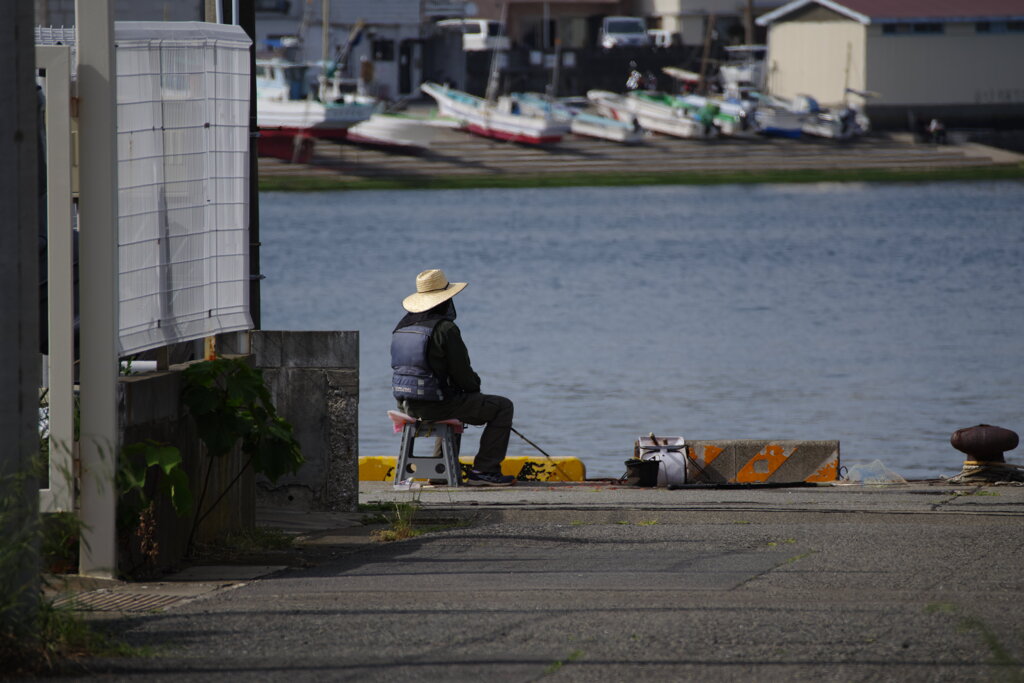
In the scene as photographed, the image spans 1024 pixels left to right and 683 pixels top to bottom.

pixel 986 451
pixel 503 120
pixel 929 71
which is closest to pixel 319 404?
pixel 986 451

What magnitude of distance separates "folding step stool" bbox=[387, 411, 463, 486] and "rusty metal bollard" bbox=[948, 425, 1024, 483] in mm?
3295

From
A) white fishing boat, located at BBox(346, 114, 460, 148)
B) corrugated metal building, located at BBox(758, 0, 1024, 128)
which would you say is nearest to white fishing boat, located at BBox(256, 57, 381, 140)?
white fishing boat, located at BBox(346, 114, 460, 148)

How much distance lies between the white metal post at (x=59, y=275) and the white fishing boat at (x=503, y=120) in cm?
6965

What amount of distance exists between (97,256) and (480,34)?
88.6 metres

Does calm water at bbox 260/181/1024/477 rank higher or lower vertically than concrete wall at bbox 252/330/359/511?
lower

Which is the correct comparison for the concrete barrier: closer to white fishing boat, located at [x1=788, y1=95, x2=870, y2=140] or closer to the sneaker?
the sneaker

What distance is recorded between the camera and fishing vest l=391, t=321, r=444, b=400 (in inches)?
442

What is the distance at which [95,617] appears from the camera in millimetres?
5949

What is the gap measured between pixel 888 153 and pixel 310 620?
71.4m

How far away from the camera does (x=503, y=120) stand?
76.4 metres

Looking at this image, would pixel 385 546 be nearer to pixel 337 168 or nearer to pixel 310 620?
pixel 310 620

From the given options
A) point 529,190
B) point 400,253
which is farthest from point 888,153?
point 400,253

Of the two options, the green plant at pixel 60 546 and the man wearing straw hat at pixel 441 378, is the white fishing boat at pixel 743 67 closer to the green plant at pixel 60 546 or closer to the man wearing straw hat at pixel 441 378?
the man wearing straw hat at pixel 441 378

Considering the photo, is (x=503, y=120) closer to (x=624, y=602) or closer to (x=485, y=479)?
(x=485, y=479)
